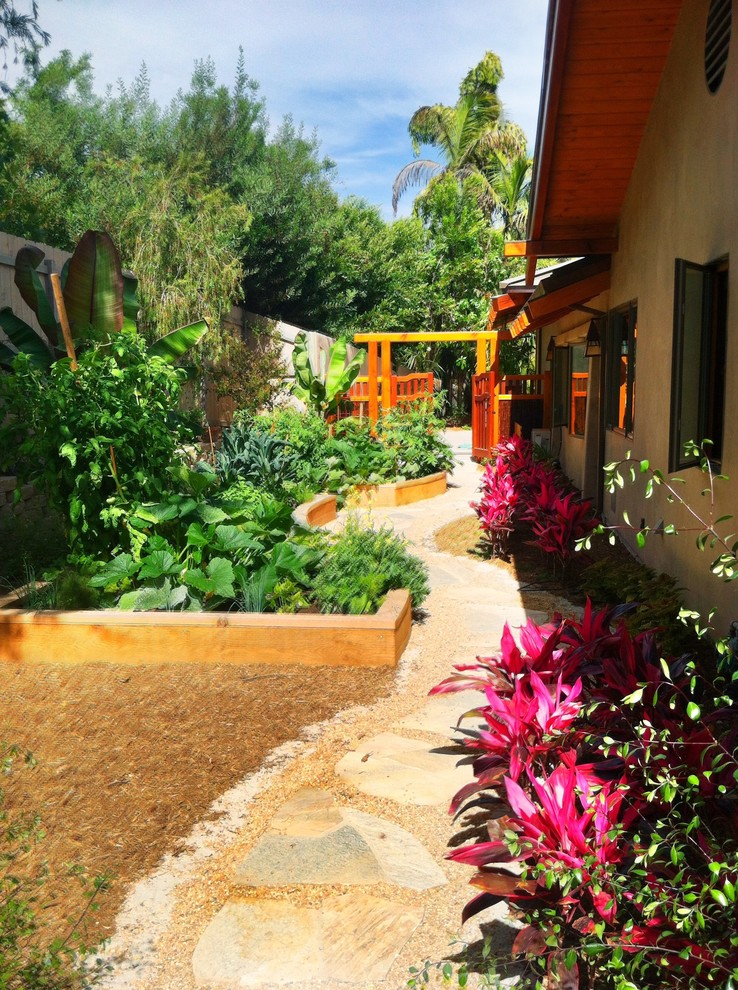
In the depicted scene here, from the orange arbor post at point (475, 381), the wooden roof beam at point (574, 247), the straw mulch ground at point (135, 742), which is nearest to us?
the straw mulch ground at point (135, 742)

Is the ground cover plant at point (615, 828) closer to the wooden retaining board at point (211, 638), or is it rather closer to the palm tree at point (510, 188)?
the wooden retaining board at point (211, 638)

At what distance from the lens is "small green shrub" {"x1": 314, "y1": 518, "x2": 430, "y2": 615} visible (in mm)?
5825

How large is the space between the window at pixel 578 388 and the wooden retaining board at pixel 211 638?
755 cm

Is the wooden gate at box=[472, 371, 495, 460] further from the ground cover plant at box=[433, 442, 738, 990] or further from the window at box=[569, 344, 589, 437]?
the ground cover plant at box=[433, 442, 738, 990]

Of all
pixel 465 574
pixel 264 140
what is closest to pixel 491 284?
pixel 264 140

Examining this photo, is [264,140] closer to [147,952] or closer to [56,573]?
[56,573]

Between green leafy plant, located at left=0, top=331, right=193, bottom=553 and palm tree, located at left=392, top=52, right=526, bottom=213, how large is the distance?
90.3ft

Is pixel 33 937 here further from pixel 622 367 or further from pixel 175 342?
pixel 622 367

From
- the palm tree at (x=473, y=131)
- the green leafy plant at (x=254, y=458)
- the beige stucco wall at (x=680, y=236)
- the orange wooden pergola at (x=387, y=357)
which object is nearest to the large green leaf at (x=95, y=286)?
the green leafy plant at (x=254, y=458)

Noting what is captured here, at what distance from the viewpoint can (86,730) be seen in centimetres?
444

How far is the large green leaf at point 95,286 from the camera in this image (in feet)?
23.5

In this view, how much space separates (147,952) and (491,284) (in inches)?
1037

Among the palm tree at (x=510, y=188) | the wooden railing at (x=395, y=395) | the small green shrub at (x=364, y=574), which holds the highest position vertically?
the palm tree at (x=510, y=188)

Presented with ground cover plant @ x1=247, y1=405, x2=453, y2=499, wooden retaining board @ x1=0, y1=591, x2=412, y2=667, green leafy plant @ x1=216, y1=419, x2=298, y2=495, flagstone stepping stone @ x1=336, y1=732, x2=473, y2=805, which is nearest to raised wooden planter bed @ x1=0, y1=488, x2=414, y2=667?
wooden retaining board @ x1=0, y1=591, x2=412, y2=667
